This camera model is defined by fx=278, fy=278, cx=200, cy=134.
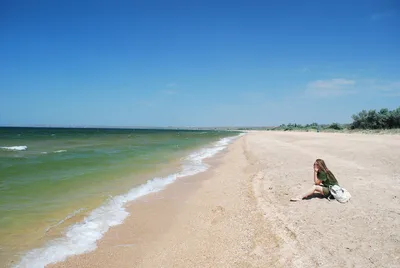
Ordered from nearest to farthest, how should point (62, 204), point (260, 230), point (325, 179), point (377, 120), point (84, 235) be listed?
point (260, 230), point (84, 235), point (325, 179), point (62, 204), point (377, 120)

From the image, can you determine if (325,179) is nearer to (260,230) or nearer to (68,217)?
(260,230)

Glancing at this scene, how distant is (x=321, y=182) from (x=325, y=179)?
14 centimetres

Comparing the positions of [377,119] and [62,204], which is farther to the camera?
[377,119]

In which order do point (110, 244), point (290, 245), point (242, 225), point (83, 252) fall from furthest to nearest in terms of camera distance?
point (242, 225) < point (110, 244) < point (83, 252) < point (290, 245)

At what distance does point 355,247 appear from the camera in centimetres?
477

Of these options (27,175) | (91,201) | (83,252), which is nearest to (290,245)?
(83,252)

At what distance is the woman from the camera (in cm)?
784

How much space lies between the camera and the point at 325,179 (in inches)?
319

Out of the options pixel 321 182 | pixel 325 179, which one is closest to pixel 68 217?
pixel 321 182

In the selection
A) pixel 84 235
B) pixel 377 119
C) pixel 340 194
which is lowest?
pixel 84 235

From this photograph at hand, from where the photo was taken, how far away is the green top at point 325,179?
26.2ft

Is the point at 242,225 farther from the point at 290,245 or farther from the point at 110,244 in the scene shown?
the point at 110,244

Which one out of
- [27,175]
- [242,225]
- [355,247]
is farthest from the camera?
[27,175]

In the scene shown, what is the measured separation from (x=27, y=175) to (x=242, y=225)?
12582mm
